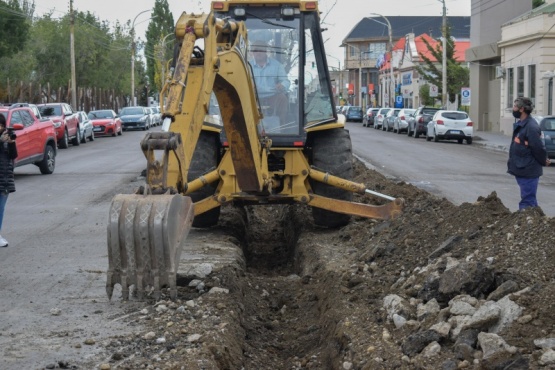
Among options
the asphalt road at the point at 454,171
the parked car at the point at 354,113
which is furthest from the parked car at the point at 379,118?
the asphalt road at the point at 454,171

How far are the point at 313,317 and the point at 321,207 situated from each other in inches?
141

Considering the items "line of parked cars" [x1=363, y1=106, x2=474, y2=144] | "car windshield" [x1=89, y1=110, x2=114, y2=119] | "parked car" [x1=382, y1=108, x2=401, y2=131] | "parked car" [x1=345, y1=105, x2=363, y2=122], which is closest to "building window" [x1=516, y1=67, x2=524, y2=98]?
"line of parked cars" [x1=363, y1=106, x2=474, y2=144]

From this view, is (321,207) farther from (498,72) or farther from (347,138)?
(498,72)

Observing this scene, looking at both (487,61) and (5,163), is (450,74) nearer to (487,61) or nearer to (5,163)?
(487,61)

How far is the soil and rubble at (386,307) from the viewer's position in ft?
22.0

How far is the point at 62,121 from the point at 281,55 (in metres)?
27.6

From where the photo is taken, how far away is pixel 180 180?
8508mm

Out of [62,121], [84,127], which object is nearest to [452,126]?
[84,127]

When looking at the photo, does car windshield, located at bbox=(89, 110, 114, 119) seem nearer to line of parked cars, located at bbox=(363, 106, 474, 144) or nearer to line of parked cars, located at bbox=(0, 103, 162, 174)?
line of parked cars, located at bbox=(0, 103, 162, 174)

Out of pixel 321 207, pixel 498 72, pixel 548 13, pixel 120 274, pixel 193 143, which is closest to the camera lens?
pixel 120 274

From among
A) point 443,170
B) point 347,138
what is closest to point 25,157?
point 443,170

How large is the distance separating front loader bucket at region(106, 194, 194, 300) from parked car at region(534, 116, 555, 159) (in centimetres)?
2299

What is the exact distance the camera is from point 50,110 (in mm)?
40312

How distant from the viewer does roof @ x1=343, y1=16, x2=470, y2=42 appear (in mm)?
131250
